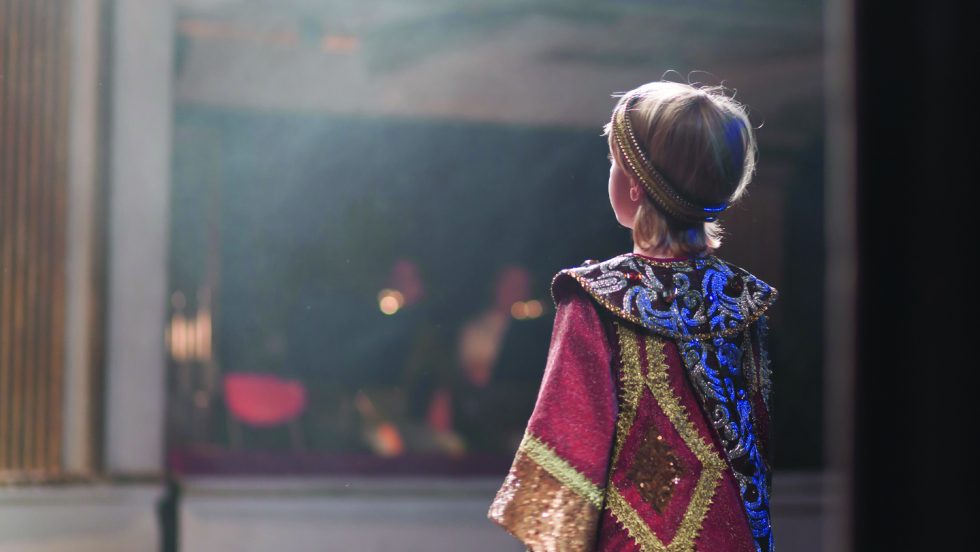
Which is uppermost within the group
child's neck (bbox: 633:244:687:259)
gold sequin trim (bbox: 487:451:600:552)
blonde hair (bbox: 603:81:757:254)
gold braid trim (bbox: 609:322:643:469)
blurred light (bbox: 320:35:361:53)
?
blurred light (bbox: 320:35:361:53)

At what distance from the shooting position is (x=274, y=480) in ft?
13.0

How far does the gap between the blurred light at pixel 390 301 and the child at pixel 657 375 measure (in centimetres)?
294

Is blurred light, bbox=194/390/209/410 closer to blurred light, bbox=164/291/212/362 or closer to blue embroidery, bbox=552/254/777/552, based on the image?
blurred light, bbox=164/291/212/362

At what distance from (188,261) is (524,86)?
151cm

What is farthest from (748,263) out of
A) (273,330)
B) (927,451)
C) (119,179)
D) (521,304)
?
(927,451)

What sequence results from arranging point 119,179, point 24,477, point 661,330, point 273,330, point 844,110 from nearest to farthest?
point 844,110 < point 661,330 < point 24,477 < point 119,179 < point 273,330

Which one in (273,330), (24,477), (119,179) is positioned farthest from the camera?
(273,330)

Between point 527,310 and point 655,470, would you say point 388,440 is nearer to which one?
point 527,310

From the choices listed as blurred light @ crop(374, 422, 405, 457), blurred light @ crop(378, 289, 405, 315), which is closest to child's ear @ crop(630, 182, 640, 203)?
blurred light @ crop(374, 422, 405, 457)

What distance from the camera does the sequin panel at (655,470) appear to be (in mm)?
1409

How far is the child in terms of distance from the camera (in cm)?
138

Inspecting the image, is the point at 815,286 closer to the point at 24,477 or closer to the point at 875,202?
the point at 24,477

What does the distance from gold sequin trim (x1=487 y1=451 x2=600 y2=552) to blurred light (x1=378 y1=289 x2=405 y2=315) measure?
3.03m

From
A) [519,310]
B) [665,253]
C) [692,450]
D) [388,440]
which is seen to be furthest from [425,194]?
[692,450]
